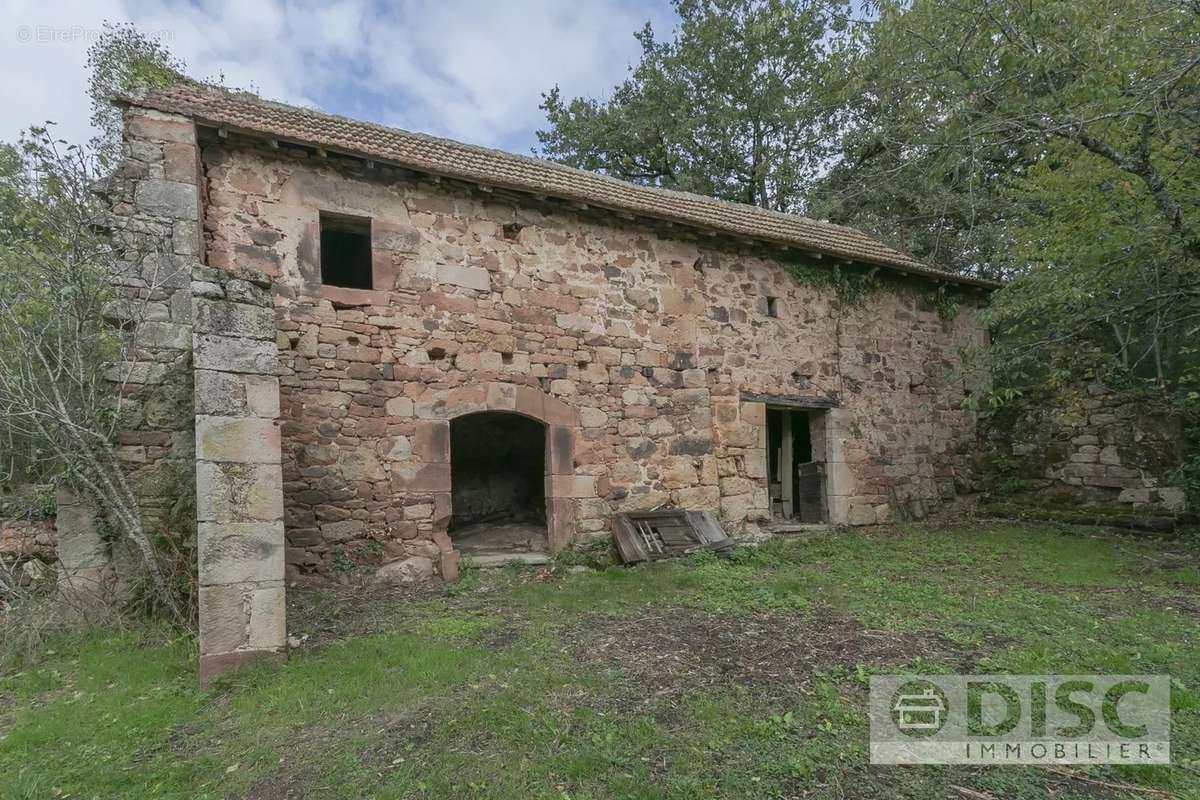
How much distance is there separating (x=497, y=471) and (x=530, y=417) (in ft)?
11.9

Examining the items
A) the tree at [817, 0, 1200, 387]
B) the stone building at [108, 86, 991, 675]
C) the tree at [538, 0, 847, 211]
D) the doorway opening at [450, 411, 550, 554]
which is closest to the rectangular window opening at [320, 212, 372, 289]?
the stone building at [108, 86, 991, 675]

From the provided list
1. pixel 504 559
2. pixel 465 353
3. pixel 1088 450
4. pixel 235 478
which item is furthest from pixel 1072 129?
pixel 235 478

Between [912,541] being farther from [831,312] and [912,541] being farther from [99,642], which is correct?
[99,642]

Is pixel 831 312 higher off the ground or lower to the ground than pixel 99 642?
higher

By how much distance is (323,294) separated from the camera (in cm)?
604

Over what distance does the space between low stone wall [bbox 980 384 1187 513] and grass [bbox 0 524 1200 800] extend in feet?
11.7

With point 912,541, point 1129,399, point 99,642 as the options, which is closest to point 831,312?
point 912,541

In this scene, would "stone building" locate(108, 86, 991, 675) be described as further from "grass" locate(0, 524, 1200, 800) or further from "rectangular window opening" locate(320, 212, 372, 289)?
"grass" locate(0, 524, 1200, 800)

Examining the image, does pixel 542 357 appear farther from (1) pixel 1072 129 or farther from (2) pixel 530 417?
(1) pixel 1072 129

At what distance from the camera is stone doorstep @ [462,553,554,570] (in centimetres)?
652

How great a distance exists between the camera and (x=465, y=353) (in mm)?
6625

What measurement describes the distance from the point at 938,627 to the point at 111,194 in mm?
7727

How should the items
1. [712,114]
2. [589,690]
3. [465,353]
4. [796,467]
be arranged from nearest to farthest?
[589,690] < [465,353] < [796,467] < [712,114]

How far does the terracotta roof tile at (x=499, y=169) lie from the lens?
5.84m
